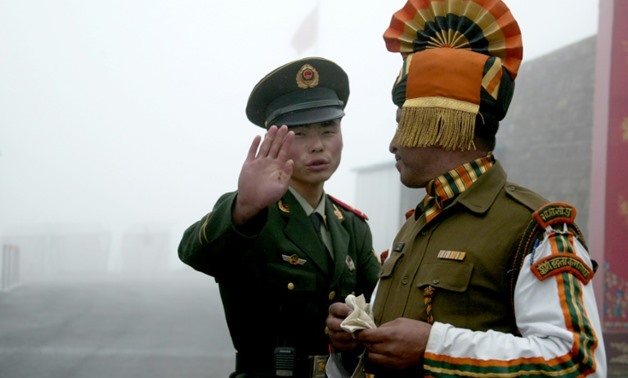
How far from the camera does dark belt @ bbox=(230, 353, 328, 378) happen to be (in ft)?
7.84

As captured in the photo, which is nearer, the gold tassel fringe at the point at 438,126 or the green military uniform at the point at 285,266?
the gold tassel fringe at the point at 438,126

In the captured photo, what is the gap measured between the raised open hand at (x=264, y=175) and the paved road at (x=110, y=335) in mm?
3380

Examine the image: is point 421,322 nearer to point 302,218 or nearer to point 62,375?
point 302,218

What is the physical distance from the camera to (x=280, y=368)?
2391 millimetres

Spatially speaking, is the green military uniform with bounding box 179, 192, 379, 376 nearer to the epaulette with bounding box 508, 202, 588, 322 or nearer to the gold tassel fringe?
the gold tassel fringe

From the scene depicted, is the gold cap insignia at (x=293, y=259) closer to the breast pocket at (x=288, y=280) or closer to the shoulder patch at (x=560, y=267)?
the breast pocket at (x=288, y=280)

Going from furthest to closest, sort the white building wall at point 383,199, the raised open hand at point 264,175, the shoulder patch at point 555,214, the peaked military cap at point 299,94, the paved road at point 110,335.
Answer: the white building wall at point 383,199, the paved road at point 110,335, the peaked military cap at point 299,94, the raised open hand at point 264,175, the shoulder patch at point 555,214

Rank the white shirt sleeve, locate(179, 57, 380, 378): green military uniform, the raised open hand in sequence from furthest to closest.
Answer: locate(179, 57, 380, 378): green military uniform, the raised open hand, the white shirt sleeve

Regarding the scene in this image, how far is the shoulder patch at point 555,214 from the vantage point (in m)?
1.57

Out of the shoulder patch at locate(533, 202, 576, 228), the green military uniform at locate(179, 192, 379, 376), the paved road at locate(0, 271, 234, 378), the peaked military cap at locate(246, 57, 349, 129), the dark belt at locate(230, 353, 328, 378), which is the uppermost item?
the peaked military cap at locate(246, 57, 349, 129)

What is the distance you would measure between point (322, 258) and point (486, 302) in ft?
3.05

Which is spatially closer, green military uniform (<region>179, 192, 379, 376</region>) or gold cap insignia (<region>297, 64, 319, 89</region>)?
green military uniform (<region>179, 192, 379, 376</region>)

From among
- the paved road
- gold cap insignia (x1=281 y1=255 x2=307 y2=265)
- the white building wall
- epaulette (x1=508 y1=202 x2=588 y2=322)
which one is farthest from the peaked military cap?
the white building wall

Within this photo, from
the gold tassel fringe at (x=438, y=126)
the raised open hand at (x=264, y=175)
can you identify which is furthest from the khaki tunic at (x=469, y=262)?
the raised open hand at (x=264, y=175)
